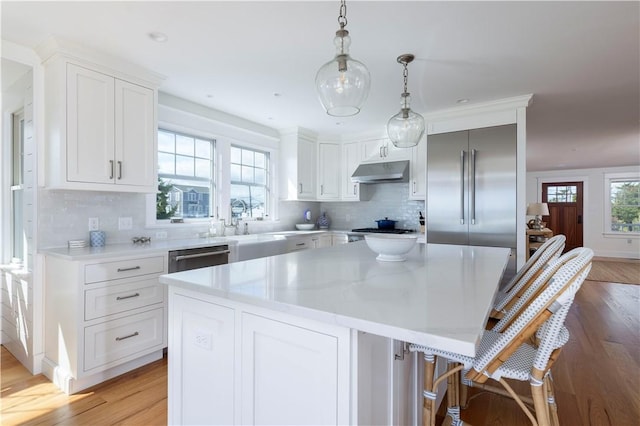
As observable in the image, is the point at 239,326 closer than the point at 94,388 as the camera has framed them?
Yes

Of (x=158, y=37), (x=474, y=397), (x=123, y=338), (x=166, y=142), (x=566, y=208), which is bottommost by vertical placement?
(x=474, y=397)

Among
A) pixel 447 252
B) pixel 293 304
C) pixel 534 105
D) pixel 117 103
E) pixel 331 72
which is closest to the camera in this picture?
pixel 293 304

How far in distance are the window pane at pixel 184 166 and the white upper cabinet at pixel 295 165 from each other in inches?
58.2

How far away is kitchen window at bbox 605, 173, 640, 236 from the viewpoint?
8.44 m

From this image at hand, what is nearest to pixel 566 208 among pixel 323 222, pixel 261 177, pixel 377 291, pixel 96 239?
pixel 323 222

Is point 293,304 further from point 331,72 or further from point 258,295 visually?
point 331,72

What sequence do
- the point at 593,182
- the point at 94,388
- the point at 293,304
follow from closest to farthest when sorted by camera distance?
the point at 293,304 → the point at 94,388 → the point at 593,182

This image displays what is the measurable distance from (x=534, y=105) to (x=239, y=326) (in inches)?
162

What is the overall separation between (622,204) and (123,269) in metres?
11.3

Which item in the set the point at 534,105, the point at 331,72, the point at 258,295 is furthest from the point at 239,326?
the point at 534,105

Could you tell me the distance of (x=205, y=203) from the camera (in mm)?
3889

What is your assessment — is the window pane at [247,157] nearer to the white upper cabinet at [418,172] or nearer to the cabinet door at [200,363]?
the white upper cabinet at [418,172]

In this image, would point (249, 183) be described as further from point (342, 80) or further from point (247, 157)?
point (342, 80)

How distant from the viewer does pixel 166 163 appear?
3.47 m
